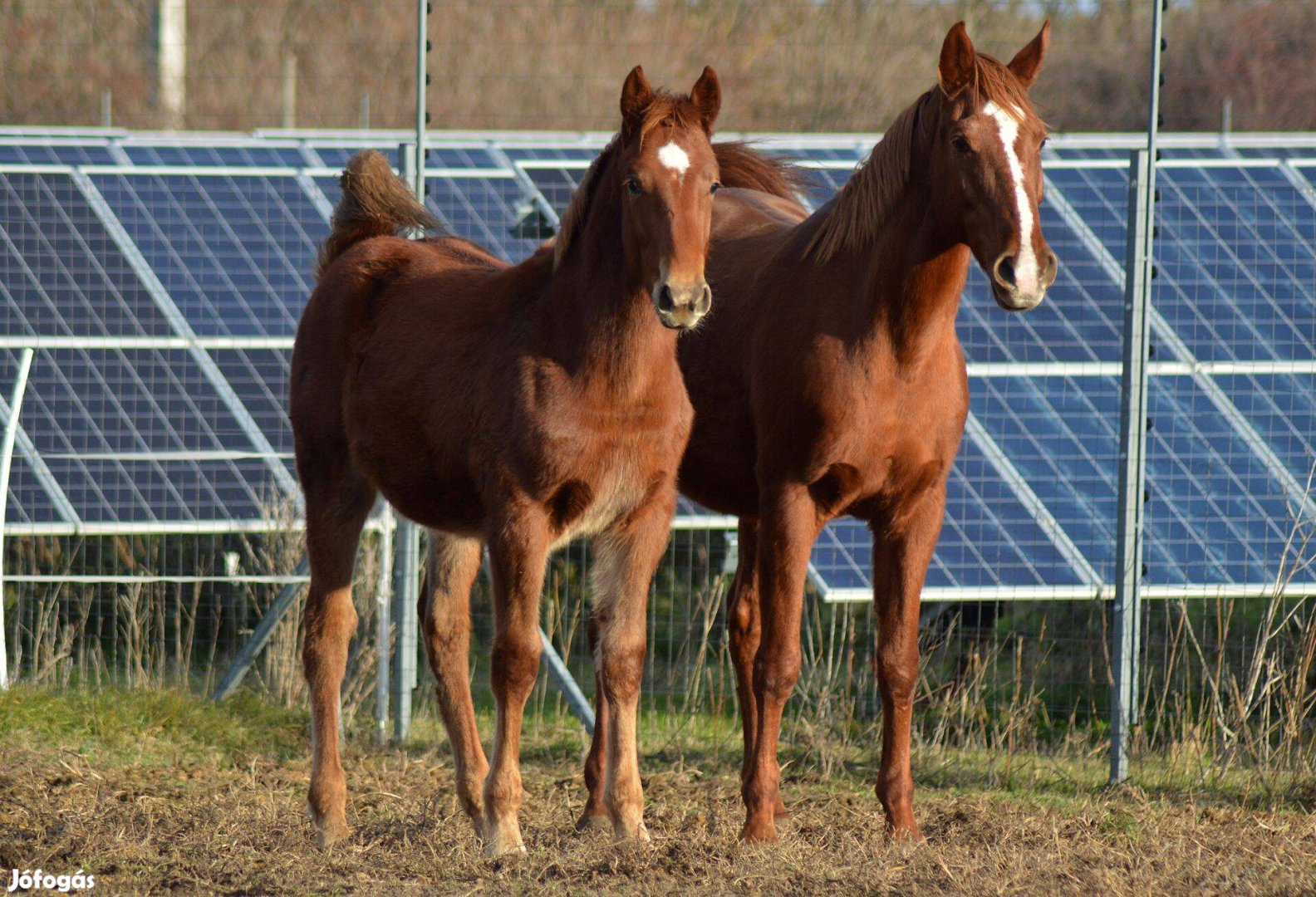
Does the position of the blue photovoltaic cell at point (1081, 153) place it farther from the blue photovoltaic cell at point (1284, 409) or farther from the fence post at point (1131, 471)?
the fence post at point (1131, 471)

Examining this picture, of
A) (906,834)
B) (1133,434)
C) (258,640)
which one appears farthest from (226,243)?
(906,834)

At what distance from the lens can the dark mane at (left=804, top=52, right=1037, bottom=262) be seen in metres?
4.93

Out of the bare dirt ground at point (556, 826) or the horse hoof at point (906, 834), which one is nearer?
the bare dirt ground at point (556, 826)

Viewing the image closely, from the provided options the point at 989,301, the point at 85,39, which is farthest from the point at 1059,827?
the point at 85,39

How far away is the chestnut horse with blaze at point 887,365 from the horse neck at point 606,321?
22.8 inches

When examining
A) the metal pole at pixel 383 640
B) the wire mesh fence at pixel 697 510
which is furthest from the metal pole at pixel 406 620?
the wire mesh fence at pixel 697 510

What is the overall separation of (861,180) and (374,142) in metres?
6.50

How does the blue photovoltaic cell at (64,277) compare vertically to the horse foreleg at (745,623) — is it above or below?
above

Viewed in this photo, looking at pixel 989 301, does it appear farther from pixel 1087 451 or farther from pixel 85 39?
pixel 85 39

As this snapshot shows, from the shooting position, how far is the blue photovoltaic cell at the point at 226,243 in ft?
29.8

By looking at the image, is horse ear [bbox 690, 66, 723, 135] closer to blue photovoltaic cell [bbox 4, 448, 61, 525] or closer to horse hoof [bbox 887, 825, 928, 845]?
horse hoof [bbox 887, 825, 928, 845]

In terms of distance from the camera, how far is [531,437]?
4758 millimetres

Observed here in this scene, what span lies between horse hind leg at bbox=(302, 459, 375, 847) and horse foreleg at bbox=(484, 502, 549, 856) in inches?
31.5

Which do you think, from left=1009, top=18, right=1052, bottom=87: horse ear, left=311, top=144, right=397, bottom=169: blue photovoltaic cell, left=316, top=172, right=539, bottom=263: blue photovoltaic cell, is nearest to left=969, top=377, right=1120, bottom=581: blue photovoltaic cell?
left=316, top=172, right=539, bottom=263: blue photovoltaic cell
